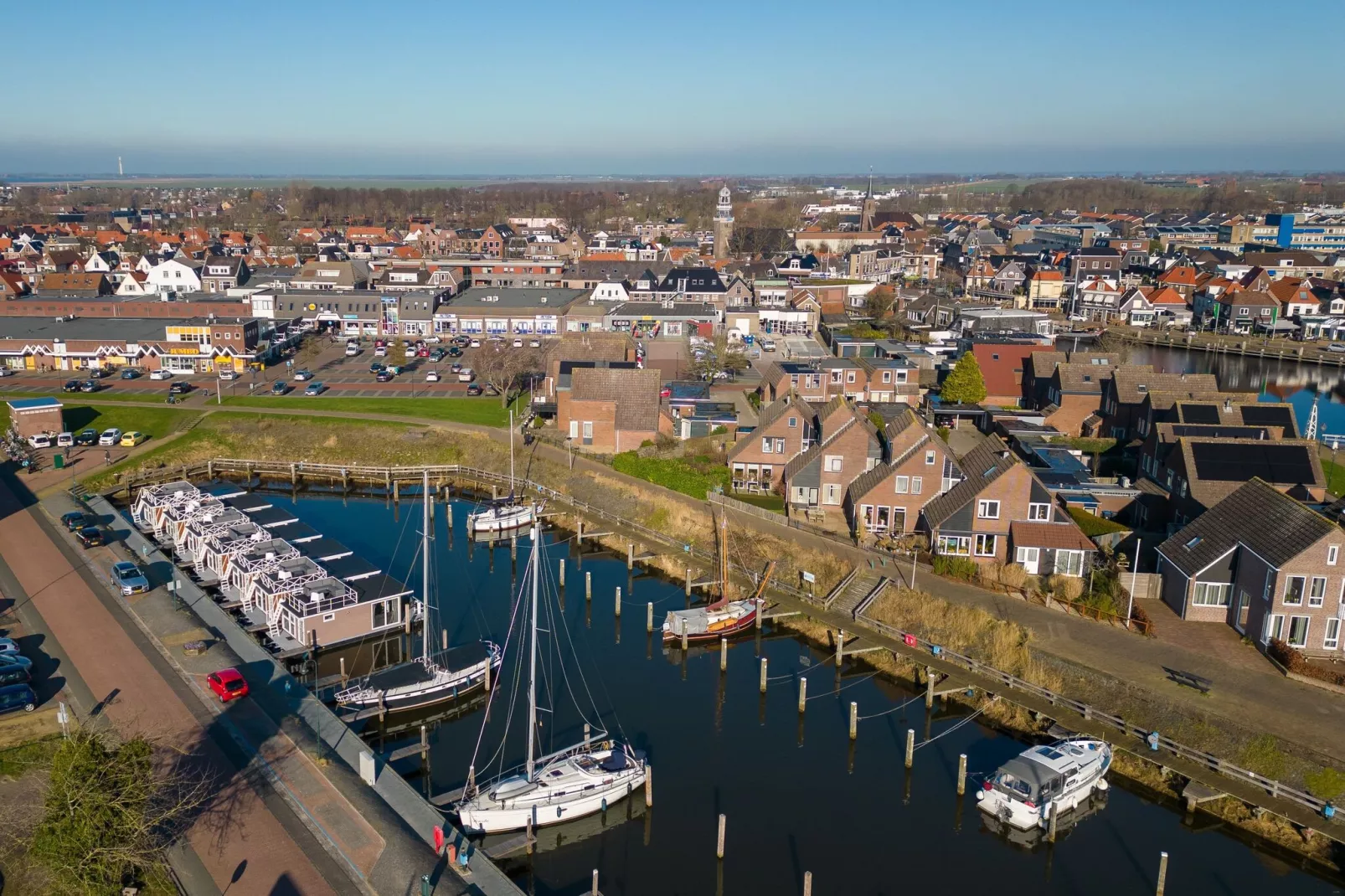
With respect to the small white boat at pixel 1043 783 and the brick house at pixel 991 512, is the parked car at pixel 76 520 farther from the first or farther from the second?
the small white boat at pixel 1043 783

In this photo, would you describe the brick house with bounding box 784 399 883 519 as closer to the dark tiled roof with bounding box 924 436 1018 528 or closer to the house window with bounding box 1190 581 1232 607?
the dark tiled roof with bounding box 924 436 1018 528

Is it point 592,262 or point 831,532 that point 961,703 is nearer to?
point 831,532

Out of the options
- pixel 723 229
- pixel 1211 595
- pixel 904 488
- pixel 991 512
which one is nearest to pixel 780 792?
pixel 991 512

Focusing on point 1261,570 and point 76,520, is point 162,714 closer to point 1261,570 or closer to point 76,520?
point 76,520

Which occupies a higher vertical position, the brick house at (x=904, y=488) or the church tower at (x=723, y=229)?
the church tower at (x=723, y=229)

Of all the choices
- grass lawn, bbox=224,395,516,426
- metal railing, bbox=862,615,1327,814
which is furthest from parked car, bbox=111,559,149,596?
metal railing, bbox=862,615,1327,814

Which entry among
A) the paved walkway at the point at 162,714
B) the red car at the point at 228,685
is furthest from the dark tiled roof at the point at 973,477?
the paved walkway at the point at 162,714
